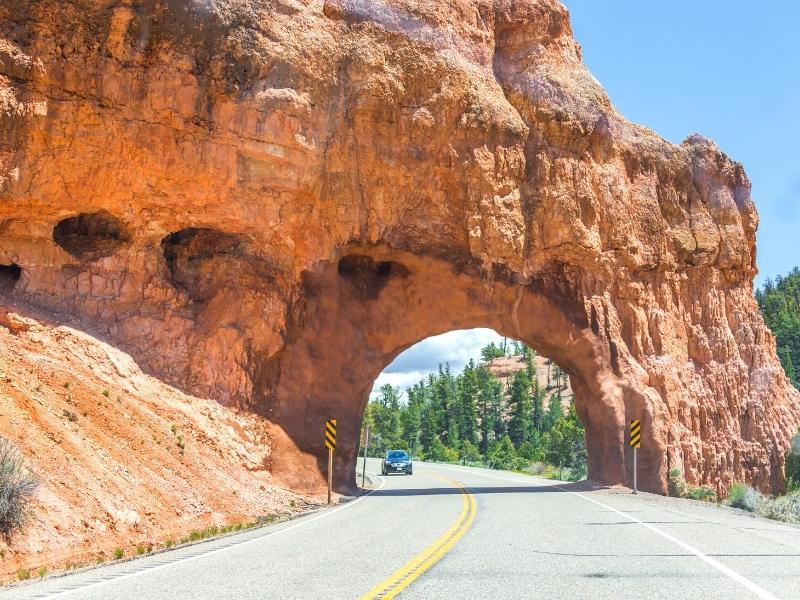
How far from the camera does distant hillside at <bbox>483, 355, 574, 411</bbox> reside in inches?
4911

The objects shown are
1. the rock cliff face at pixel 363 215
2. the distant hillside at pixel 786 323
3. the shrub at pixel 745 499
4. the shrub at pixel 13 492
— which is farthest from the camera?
the distant hillside at pixel 786 323

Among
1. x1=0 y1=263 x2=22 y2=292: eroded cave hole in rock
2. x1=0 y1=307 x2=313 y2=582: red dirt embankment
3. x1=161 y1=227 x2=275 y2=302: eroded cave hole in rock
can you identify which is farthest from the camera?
x1=161 y1=227 x2=275 y2=302: eroded cave hole in rock

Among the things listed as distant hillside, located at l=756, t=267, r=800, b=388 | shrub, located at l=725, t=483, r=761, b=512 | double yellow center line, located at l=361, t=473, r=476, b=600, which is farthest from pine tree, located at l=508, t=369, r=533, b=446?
double yellow center line, located at l=361, t=473, r=476, b=600

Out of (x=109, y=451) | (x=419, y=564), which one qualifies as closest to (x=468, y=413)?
(x=109, y=451)

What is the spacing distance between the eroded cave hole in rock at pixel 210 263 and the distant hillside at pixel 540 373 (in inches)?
3879

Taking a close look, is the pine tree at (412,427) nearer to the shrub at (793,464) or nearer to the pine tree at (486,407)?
the pine tree at (486,407)

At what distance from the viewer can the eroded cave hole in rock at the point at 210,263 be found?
25266 millimetres

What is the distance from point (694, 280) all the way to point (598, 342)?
6.43 metres

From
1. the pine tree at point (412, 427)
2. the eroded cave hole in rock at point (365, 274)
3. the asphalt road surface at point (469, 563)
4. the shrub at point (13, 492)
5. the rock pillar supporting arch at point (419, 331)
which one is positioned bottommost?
the pine tree at point (412, 427)

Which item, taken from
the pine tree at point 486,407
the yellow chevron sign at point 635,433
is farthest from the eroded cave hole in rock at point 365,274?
the pine tree at point 486,407

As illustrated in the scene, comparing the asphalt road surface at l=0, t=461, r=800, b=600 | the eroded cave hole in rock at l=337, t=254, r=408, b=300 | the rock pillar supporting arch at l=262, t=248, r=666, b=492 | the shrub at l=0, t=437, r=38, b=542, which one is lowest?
the asphalt road surface at l=0, t=461, r=800, b=600

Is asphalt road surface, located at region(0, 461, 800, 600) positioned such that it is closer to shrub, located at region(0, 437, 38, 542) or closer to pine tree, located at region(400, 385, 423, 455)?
shrub, located at region(0, 437, 38, 542)

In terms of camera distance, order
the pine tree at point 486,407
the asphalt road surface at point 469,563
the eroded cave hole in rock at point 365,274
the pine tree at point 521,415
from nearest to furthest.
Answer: the asphalt road surface at point 469,563
the eroded cave hole in rock at point 365,274
the pine tree at point 521,415
the pine tree at point 486,407

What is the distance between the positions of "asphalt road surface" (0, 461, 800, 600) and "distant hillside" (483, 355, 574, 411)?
108 metres
